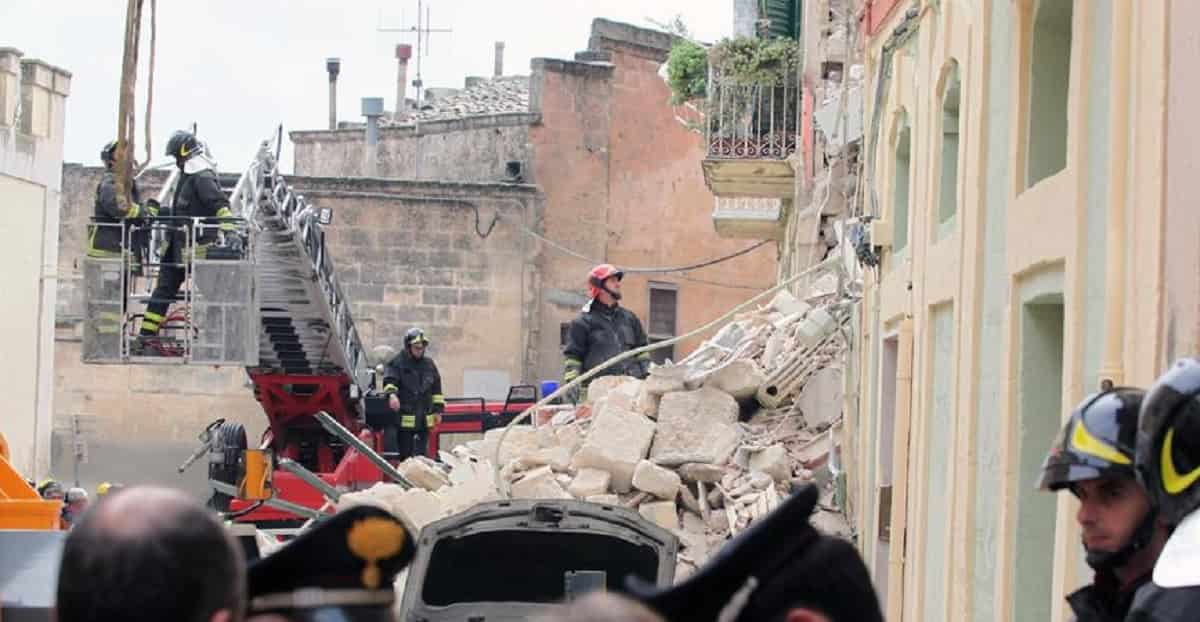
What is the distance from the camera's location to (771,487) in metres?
13.1

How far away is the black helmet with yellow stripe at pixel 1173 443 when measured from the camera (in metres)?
3.44

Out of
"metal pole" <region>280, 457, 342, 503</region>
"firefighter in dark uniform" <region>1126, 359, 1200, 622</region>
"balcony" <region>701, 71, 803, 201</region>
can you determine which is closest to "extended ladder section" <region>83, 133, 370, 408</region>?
"metal pole" <region>280, 457, 342, 503</region>

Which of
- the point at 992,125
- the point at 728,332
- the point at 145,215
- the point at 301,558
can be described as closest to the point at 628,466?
the point at 728,332

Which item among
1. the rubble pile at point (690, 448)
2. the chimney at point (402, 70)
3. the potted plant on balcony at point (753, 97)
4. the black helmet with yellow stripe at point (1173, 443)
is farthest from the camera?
the chimney at point (402, 70)

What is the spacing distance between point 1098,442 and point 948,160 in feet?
20.0

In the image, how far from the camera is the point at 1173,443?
136 inches

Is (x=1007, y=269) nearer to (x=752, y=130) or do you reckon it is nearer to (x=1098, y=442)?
(x=1098, y=442)

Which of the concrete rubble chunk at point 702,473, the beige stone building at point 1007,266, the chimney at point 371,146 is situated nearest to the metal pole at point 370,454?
the concrete rubble chunk at point 702,473

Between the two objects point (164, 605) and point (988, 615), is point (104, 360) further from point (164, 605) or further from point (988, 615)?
point (164, 605)

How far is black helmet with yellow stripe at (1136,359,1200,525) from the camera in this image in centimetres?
344

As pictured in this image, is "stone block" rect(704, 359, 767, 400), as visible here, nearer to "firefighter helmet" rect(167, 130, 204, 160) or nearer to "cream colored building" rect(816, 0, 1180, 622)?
"cream colored building" rect(816, 0, 1180, 622)

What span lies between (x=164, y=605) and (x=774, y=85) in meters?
20.4

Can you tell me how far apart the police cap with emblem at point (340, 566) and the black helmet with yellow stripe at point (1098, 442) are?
4.73 feet

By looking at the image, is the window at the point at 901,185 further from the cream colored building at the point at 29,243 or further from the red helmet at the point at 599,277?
the cream colored building at the point at 29,243
